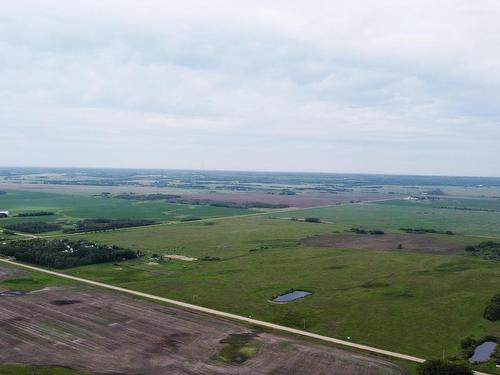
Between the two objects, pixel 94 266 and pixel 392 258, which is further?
pixel 392 258

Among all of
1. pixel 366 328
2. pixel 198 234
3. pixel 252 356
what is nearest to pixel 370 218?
pixel 198 234

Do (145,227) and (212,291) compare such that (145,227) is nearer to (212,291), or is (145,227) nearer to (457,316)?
(212,291)

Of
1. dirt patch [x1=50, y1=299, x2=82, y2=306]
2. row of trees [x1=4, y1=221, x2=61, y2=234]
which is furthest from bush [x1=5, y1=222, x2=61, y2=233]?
dirt patch [x1=50, y1=299, x2=82, y2=306]

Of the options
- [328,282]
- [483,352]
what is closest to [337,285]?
[328,282]

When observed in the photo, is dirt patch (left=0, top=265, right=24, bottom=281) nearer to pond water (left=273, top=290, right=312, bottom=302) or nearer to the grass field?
the grass field

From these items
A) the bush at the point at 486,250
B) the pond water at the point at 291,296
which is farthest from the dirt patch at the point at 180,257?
the bush at the point at 486,250

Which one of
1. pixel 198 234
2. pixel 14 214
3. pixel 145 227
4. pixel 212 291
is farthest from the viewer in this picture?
pixel 14 214
